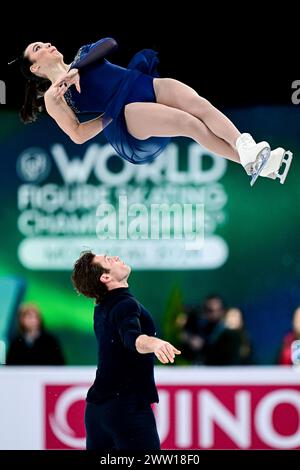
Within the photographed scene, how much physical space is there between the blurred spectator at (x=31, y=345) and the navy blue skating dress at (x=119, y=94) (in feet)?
8.03

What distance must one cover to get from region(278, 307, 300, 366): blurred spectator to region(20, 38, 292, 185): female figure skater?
304 centimetres

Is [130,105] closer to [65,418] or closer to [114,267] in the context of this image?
[114,267]

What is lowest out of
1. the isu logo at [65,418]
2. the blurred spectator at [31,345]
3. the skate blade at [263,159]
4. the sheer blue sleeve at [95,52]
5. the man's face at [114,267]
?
the isu logo at [65,418]

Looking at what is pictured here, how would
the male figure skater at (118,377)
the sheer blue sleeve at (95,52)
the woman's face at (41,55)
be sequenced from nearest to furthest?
1. the sheer blue sleeve at (95,52)
2. the male figure skater at (118,377)
3. the woman's face at (41,55)

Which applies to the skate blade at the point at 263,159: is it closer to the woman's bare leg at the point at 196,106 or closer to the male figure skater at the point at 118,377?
the woman's bare leg at the point at 196,106

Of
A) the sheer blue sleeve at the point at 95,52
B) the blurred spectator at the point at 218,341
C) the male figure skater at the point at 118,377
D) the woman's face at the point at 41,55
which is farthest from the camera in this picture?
the blurred spectator at the point at 218,341

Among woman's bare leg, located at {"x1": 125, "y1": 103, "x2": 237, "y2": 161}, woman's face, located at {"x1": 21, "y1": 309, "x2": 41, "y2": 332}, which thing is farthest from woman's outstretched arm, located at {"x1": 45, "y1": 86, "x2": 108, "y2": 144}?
woman's face, located at {"x1": 21, "y1": 309, "x2": 41, "y2": 332}

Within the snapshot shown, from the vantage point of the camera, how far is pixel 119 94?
5.49 metres

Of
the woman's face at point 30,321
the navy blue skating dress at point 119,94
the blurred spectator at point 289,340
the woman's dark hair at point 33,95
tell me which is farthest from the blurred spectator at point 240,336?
the woman's dark hair at point 33,95

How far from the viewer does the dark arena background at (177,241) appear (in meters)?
6.73

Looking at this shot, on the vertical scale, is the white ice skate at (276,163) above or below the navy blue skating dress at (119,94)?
below

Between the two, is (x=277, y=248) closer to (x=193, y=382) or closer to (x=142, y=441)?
(x=193, y=382)

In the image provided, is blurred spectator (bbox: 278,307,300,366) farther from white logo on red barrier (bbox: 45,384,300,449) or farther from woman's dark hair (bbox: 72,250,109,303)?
woman's dark hair (bbox: 72,250,109,303)
